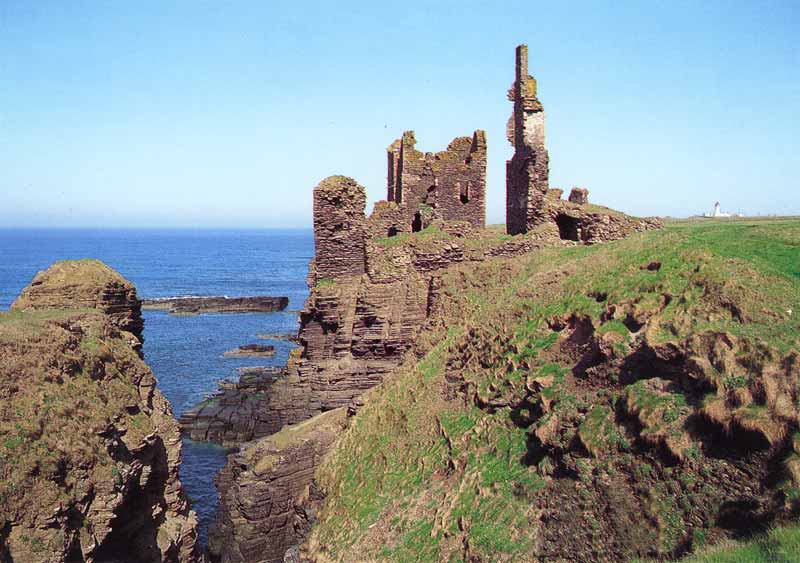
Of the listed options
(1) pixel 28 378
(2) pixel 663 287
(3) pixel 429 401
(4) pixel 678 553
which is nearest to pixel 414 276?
(3) pixel 429 401

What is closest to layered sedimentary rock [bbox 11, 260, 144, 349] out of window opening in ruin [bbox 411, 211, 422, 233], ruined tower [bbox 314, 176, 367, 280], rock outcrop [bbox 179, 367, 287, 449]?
ruined tower [bbox 314, 176, 367, 280]

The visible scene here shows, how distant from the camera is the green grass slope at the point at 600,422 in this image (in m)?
11.4

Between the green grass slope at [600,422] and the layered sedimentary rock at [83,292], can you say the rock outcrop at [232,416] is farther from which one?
the green grass slope at [600,422]

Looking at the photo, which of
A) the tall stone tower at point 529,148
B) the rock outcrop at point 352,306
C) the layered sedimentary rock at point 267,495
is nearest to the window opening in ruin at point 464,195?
the rock outcrop at point 352,306

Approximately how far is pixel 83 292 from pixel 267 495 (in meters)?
8.41

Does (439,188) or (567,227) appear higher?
(439,188)

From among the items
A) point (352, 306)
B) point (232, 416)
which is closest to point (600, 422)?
point (352, 306)

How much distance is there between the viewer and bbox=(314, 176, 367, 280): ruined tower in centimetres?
2775

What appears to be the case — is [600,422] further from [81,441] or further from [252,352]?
[252,352]

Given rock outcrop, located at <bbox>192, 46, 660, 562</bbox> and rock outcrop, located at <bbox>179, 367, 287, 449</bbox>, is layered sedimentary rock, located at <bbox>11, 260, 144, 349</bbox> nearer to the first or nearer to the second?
rock outcrop, located at <bbox>192, 46, 660, 562</bbox>

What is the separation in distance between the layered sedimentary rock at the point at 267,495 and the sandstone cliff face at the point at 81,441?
336 centimetres

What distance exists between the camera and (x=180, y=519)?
1823cm

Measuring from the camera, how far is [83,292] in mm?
19922

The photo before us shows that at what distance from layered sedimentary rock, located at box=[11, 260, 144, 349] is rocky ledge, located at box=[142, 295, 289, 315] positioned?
76.3 meters
